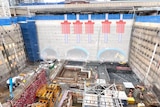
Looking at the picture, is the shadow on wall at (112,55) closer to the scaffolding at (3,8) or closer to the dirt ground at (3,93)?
the dirt ground at (3,93)

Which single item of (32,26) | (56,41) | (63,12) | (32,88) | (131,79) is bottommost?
(131,79)

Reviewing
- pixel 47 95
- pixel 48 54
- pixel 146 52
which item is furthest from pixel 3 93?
pixel 146 52

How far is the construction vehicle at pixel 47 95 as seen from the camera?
1600 centimetres

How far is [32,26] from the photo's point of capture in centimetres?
2914

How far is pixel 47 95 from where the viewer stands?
1670 centimetres

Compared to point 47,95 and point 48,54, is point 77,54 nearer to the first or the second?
point 48,54

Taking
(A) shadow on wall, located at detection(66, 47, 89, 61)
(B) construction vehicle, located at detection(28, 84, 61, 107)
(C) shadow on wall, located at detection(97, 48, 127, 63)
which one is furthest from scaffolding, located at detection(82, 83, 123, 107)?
(A) shadow on wall, located at detection(66, 47, 89, 61)

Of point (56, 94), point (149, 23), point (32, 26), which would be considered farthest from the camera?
point (32, 26)

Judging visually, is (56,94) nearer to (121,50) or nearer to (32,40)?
(32,40)

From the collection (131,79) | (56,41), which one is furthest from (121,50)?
(56,41)

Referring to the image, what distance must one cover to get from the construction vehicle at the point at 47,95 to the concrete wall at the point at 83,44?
12966 millimetres

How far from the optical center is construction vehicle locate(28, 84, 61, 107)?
15998 mm

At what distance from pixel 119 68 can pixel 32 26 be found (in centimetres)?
2141

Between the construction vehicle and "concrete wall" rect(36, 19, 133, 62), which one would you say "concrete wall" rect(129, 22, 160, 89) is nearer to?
"concrete wall" rect(36, 19, 133, 62)
